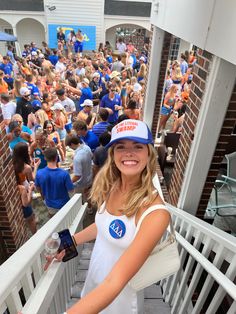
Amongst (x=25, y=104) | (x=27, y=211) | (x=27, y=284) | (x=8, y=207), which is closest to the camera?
(x=27, y=284)

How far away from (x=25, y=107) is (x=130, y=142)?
223 inches

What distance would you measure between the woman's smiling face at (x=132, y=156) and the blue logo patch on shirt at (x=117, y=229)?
30 centimetres

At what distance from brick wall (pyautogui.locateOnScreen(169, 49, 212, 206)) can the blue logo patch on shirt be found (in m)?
1.51

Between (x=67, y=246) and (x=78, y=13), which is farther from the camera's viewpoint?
(x=78, y=13)

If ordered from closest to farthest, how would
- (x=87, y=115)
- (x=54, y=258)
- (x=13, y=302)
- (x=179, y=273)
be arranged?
(x=13, y=302), (x=54, y=258), (x=179, y=273), (x=87, y=115)

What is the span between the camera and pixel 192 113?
280 cm

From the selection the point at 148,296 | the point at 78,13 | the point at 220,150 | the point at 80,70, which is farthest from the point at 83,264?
the point at 78,13

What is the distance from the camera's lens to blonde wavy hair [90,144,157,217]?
1.53 metres

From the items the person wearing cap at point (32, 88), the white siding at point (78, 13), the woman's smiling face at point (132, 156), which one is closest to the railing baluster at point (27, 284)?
the woman's smiling face at point (132, 156)

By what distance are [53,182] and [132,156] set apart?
242 cm

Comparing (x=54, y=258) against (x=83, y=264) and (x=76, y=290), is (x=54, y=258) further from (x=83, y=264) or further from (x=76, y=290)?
(x=83, y=264)

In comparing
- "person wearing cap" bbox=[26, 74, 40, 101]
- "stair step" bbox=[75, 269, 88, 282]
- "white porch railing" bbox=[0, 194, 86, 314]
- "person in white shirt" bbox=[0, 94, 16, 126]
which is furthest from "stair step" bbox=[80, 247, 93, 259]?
"person wearing cap" bbox=[26, 74, 40, 101]

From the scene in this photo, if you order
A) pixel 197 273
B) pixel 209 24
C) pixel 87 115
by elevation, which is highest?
pixel 209 24

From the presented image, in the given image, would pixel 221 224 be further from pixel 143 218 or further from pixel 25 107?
pixel 25 107
